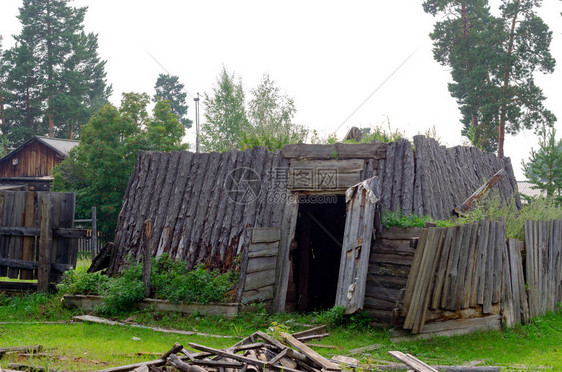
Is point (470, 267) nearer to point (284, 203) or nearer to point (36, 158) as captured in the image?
point (284, 203)

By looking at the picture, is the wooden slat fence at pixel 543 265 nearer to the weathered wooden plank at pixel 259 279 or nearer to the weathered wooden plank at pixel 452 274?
the weathered wooden plank at pixel 452 274

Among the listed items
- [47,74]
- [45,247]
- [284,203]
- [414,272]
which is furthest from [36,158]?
[414,272]

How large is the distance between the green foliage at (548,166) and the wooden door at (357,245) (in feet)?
30.9

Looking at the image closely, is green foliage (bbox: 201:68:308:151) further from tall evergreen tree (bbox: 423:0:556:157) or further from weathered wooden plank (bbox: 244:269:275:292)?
weathered wooden plank (bbox: 244:269:275:292)

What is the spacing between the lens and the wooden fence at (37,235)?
11070mm

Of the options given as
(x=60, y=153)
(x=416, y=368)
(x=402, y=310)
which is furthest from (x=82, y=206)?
(x=416, y=368)

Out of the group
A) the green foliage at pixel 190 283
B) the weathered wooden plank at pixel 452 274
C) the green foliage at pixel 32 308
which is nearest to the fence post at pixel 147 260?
the green foliage at pixel 190 283

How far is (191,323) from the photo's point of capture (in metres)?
9.09

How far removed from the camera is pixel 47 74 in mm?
39375

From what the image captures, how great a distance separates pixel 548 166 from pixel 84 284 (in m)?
13.6

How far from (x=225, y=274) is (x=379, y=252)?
110 inches

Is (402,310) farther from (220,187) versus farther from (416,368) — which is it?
(220,187)

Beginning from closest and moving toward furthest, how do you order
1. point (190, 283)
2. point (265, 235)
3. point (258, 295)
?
1. point (258, 295)
2. point (265, 235)
3. point (190, 283)

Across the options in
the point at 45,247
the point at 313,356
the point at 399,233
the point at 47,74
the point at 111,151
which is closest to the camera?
the point at 313,356
